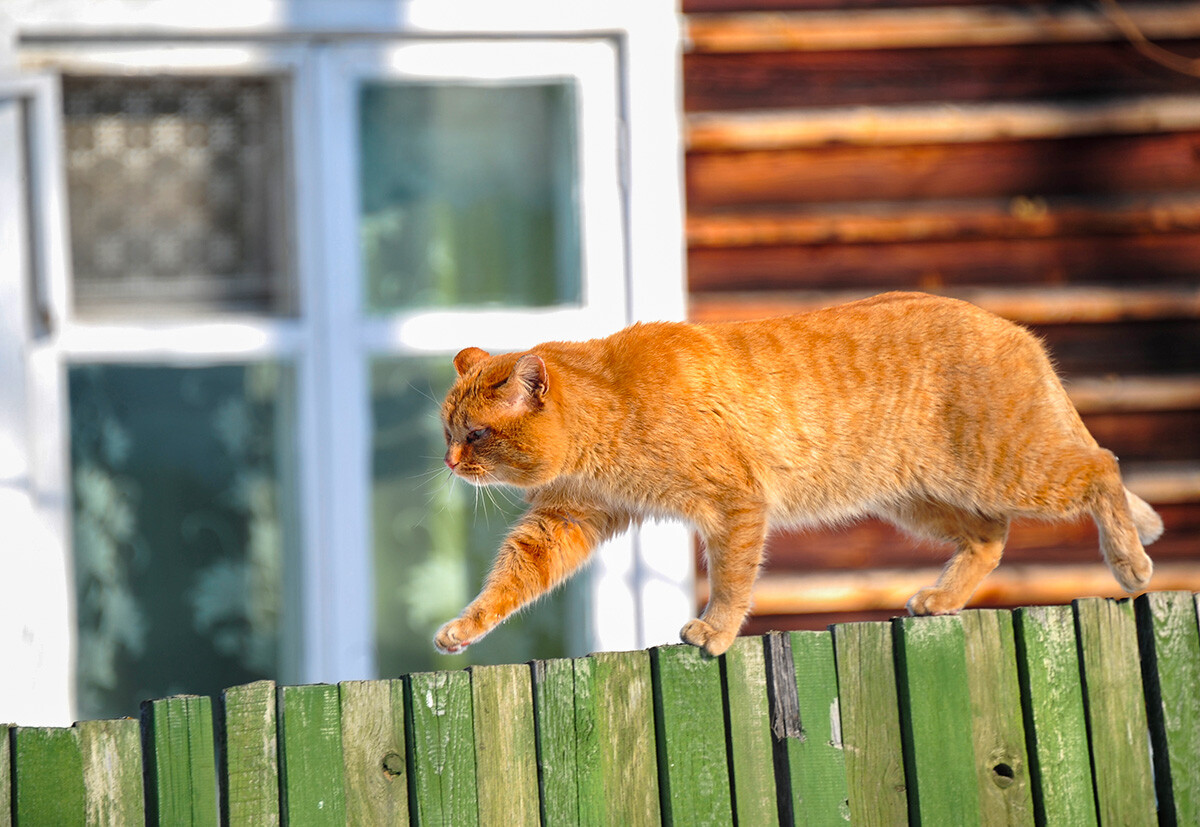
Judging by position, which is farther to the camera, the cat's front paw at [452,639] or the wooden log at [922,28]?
the wooden log at [922,28]

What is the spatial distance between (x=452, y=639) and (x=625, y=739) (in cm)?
27

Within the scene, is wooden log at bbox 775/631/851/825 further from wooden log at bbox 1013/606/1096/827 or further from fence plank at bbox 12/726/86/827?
fence plank at bbox 12/726/86/827

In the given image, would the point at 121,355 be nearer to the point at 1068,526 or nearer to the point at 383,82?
the point at 383,82

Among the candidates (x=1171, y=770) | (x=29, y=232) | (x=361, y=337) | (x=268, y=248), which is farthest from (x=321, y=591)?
(x=1171, y=770)

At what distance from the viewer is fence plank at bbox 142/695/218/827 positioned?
1443 mm

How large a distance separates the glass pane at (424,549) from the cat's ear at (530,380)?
1577mm

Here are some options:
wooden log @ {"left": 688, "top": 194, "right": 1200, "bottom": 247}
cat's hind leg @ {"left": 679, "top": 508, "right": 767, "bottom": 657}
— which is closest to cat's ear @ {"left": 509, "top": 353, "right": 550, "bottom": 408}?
cat's hind leg @ {"left": 679, "top": 508, "right": 767, "bottom": 657}

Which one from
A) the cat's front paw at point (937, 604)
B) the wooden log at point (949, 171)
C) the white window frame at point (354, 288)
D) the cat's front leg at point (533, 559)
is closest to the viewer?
the cat's front leg at point (533, 559)

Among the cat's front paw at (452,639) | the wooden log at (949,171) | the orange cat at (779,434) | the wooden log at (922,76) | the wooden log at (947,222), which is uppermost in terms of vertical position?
the wooden log at (922,76)

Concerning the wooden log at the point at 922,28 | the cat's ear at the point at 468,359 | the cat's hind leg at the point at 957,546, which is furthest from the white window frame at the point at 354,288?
the cat's ear at the point at 468,359

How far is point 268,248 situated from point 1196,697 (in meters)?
2.53

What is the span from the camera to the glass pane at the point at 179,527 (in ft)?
10.3

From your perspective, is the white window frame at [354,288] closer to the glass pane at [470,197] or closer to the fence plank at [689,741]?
the glass pane at [470,197]

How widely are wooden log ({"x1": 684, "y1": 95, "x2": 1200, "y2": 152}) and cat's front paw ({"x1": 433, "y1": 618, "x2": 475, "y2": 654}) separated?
1.92 metres
